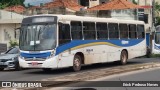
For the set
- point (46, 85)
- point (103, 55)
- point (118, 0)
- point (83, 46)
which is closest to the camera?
point (46, 85)

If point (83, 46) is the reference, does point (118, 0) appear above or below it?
above

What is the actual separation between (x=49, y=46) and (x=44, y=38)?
1.53 ft

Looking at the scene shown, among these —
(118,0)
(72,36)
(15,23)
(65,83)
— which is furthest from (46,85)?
(118,0)

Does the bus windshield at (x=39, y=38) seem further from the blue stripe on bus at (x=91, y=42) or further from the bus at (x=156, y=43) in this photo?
the bus at (x=156, y=43)

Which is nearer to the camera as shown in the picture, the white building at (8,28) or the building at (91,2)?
the white building at (8,28)

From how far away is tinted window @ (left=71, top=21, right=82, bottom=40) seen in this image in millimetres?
21688

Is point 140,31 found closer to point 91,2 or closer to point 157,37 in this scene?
point 157,37

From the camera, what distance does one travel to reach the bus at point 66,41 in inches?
803

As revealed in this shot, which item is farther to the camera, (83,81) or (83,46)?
(83,46)

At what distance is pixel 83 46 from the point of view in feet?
73.9

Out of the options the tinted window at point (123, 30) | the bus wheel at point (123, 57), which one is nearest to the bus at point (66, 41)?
the tinted window at point (123, 30)

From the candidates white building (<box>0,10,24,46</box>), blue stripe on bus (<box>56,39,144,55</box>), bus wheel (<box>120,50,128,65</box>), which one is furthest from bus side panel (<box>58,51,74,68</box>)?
white building (<box>0,10,24,46</box>)

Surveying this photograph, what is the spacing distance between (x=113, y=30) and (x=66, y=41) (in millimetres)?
5264

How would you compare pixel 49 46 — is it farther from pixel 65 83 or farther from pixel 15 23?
pixel 15 23
